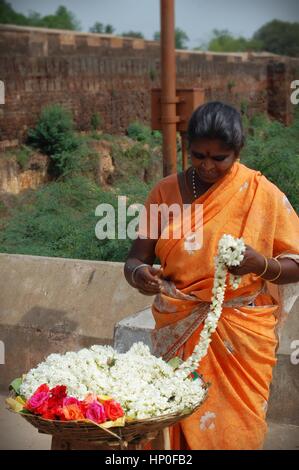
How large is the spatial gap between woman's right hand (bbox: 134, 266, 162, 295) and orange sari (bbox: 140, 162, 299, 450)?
3.5 inches

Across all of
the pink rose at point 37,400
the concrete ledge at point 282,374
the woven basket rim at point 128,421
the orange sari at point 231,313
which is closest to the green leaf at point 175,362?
the orange sari at point 231,313

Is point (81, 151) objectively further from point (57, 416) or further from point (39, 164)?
point (57, 416)

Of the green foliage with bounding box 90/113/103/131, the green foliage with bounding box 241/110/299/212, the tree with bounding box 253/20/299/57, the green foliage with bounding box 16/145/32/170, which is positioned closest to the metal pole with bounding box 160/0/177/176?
the green foliage with bounding box 241/110/299/212

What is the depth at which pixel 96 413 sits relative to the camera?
103 inches

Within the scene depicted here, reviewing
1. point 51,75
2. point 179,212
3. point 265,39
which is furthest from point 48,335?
point 265,39

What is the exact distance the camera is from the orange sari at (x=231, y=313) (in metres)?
3.19

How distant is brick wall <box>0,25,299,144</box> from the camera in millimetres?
20312

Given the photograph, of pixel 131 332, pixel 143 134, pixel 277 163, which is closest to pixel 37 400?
pixel 131 332

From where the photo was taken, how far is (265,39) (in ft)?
239

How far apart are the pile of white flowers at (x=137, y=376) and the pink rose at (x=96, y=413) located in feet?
0.32

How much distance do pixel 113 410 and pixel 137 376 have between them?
244 millimetres

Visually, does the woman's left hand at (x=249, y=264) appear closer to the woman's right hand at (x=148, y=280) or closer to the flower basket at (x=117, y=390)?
the flower basket at (x=117, y=390)

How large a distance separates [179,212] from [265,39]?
71971 mm

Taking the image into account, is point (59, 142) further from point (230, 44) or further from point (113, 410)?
point (230, 44)
